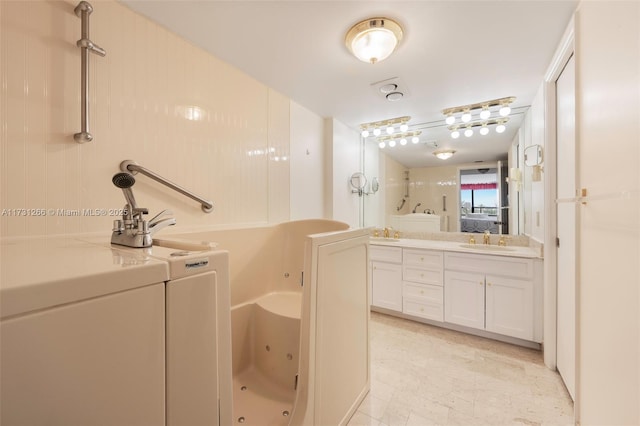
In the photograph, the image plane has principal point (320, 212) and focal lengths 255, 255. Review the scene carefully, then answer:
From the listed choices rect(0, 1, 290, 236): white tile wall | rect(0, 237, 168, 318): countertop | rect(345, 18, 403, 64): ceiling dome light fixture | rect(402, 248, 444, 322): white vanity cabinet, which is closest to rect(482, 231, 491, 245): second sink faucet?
rect(402, 248, 444, 322): white vanity cabinet

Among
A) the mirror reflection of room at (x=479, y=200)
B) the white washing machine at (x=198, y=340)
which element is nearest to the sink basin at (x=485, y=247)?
the mirror reflection of room at (x=479, y=200)

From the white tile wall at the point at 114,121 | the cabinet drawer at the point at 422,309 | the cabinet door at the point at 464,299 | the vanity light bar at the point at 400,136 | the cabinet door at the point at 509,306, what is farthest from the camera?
the vanity light bar at the point at 400,136

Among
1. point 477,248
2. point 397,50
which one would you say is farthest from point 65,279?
point 477,248

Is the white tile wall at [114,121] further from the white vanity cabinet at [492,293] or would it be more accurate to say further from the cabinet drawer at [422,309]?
the white vanity cabinet at [492,293]

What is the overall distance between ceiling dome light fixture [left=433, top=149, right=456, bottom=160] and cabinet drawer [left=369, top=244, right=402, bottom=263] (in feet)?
4.04

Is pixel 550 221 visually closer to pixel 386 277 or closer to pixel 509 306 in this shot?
pixel 509 306

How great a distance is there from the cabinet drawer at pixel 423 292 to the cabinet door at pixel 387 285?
7 cm

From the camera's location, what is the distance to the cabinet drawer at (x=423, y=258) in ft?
8.10

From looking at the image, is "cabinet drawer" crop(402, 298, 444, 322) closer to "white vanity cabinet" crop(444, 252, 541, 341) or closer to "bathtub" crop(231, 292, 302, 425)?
"white vanity cabinet" crop(444, 252, 541, 341)

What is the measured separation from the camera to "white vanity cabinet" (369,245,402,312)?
8.70 ft

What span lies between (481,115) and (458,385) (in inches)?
93.1

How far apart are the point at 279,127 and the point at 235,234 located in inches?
43.9

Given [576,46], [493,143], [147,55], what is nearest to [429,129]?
[493,143]

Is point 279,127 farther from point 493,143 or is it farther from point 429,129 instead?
point 493,143
